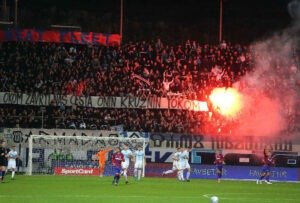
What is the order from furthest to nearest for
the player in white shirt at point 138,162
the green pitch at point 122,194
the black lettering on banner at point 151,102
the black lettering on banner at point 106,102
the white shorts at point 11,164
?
1. the black lettering on banner at point 106,102
2. the black lettering on banner at point 151,102
3. the player in white shirt at point 138,162
4. the white shorts at point 11,164
5. the green pitch at point 122,194

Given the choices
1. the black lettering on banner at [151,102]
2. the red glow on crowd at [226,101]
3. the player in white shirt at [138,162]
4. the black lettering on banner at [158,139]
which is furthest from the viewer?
the red glow on crowd at [226,101]

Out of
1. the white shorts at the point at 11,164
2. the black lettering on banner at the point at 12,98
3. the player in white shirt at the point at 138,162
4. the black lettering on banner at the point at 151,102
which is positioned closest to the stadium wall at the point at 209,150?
the player in white shirt at the point at 138,162

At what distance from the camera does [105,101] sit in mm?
40875

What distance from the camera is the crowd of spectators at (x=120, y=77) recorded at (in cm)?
3956

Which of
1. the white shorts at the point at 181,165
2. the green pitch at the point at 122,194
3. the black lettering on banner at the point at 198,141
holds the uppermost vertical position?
the black lettering on banner at the point at 198,141

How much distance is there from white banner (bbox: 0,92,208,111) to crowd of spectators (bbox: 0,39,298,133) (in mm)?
315

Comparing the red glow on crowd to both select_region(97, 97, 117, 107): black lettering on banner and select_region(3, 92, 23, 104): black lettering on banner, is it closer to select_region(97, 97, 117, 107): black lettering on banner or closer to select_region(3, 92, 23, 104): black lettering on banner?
select_region(97, 97, 117, 107): black lettering on banner

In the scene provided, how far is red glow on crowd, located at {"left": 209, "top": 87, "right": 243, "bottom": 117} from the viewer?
4100 cm

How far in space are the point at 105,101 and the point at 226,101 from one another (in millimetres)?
7542

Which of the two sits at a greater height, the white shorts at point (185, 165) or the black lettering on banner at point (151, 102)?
the black lettering on banner at point (151, 102)

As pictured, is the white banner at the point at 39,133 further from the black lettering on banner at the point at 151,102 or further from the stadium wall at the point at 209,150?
the black lettering on banner at the point at 151,102

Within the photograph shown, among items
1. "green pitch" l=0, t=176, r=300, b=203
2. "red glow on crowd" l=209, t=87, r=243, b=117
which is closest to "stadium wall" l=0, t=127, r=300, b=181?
"red glow on crowd" l=209, t=87, r=243, b=117

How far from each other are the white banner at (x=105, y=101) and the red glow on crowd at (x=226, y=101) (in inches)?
38.7

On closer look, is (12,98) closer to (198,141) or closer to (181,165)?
(198,141)
